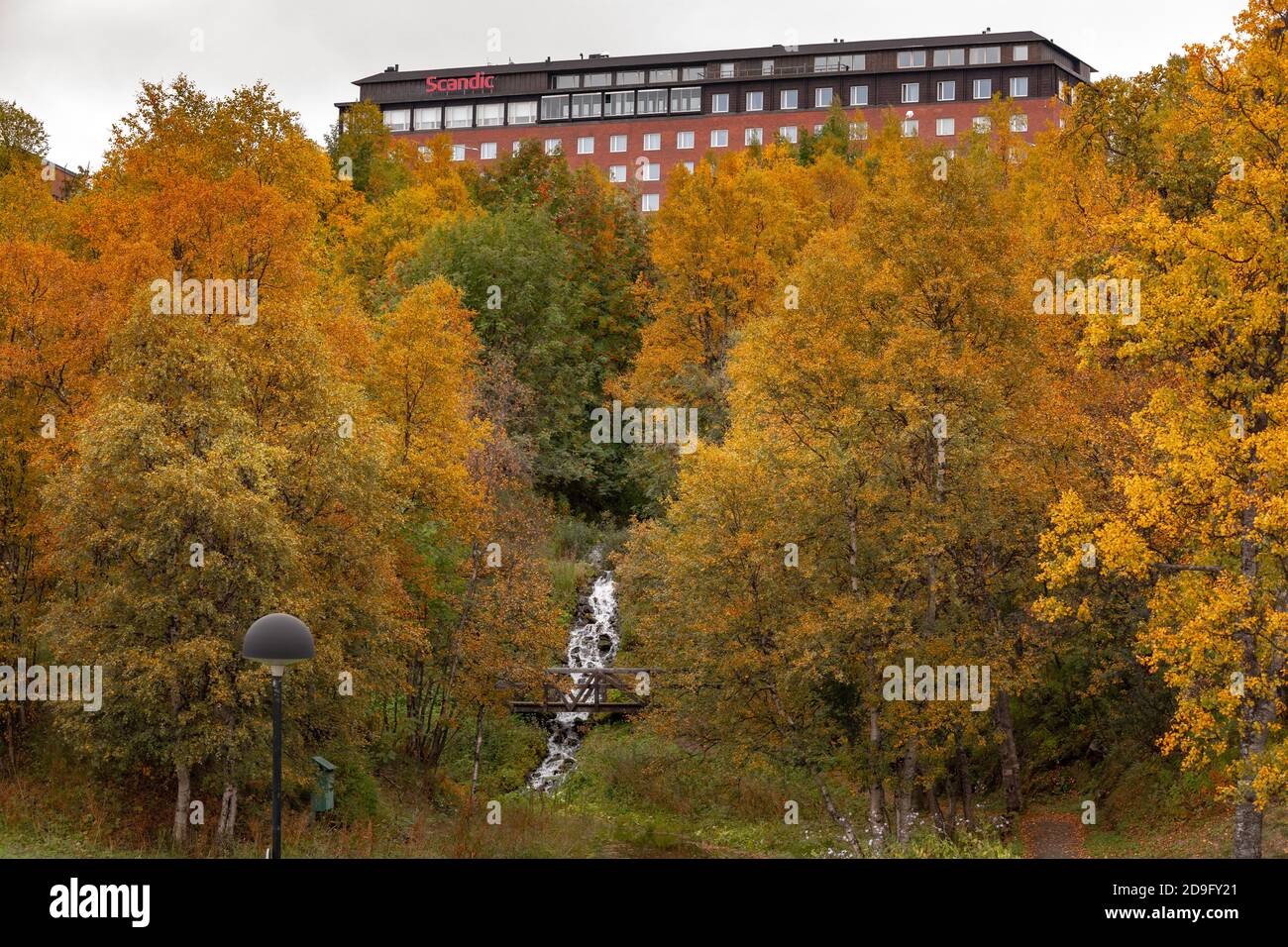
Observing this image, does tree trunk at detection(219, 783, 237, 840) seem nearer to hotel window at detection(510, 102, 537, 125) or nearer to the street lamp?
the street lamp

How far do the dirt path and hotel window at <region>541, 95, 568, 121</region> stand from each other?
→ 9178 cm

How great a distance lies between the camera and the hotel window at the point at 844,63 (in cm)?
10775

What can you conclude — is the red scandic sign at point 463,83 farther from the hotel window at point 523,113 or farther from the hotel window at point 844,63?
the hotel window at point 844,63

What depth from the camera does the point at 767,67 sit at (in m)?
109

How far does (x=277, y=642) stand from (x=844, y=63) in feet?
333

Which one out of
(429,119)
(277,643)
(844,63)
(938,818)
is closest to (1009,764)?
A: (938,818)

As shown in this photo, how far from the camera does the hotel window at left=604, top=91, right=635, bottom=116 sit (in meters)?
113

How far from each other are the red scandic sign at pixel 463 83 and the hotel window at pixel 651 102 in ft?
42.7

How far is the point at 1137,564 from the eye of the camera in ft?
69.8

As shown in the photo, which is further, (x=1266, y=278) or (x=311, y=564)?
(x=311, y=564)

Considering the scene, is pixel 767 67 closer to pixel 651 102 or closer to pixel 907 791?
pixel 651 102
